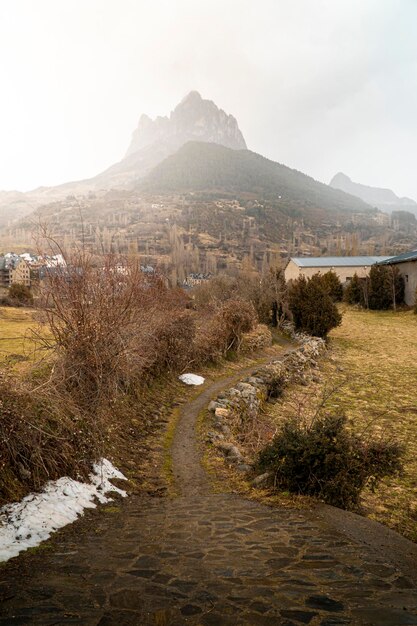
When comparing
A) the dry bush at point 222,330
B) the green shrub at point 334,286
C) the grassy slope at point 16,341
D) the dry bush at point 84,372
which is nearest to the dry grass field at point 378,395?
the dry bush at point 222,330

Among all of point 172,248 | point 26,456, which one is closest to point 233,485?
point 26,456

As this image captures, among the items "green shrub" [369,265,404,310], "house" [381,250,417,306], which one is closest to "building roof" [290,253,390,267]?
→ "house" [381,250,417,306]

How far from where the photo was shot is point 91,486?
653cm

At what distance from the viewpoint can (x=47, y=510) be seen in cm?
536

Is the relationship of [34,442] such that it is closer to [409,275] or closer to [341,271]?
[409,275]

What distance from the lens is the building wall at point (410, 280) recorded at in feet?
126

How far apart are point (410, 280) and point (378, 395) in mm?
Result: 28534

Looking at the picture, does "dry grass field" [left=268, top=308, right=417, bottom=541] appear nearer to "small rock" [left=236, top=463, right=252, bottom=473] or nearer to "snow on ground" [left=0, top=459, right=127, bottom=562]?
"small rock" [left=236, top=463, right=252, bottom=473]

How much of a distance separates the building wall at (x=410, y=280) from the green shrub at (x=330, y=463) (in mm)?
34919

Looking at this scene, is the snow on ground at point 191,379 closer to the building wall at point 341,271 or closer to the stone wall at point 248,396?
the stone wall at point 248,396

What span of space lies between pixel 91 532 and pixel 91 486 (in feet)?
4.96

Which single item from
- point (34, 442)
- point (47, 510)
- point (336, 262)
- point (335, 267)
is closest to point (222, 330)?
point (34, 442)

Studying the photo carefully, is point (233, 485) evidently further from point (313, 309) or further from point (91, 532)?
point (313, 309)

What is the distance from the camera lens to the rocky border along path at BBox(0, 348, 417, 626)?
3.13 metres
